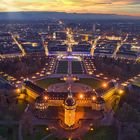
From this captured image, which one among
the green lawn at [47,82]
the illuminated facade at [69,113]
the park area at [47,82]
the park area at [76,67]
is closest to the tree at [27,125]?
the illuminated facade at [69,113]

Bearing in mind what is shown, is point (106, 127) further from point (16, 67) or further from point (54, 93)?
point (16, 67)

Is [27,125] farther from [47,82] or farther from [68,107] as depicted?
[47,82]

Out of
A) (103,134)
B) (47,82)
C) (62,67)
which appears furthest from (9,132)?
(62,67)

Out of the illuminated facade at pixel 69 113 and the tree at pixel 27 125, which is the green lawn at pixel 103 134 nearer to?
the illuminated facade at pixel 69 113

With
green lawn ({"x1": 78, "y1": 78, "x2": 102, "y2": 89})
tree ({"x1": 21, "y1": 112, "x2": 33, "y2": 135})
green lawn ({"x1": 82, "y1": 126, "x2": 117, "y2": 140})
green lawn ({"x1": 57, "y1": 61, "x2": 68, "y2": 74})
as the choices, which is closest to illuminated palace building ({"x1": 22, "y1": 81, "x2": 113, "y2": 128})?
green lawn ({"x1": 82, "y1": 126, "x2": 117, "y2": 140})

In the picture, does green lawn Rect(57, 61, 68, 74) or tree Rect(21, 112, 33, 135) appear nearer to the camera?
tree Rect(21, 112, 33, 135)

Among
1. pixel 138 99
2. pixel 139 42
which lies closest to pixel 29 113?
pixel 138 99

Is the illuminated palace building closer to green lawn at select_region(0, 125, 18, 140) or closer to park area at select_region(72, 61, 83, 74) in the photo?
→ green lawn at select_region(0, 125, 18, 140)
